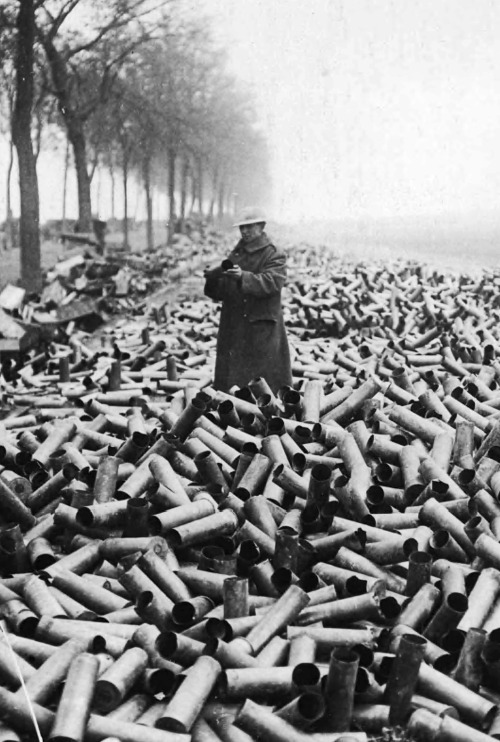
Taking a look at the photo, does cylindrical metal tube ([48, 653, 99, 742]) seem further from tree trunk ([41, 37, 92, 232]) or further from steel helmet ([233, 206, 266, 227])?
tree trunk ([41, 37, 92, 232])

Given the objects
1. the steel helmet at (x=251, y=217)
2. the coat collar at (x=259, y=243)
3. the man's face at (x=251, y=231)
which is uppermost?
the steel helmet at (x=251, y=217)

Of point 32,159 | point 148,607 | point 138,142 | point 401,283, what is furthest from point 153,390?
point 138,142

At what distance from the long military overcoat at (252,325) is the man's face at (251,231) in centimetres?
5

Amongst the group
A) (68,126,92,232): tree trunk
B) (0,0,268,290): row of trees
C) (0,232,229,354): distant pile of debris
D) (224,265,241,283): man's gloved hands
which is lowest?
(0,232,229,354): distant pile of debris

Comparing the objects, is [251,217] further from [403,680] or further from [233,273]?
[403,680]

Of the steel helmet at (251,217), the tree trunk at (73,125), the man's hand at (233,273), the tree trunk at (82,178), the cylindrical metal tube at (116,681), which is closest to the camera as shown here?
the cylindrical metal tube at (116,681)

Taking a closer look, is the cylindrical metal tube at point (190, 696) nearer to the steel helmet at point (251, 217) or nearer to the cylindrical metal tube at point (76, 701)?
the cylindrical metal tube at point (76, 701)

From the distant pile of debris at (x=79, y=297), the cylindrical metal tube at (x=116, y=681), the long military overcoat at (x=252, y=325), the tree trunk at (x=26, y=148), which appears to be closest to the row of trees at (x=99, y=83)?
the tree trunk at (x=26, y=148)

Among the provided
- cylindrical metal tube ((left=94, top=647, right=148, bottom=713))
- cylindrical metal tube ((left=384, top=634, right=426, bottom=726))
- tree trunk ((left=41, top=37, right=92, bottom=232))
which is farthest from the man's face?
tree trunk ((left=41, top=37, right=92, bottom=232))

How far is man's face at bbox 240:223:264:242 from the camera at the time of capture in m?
8.19

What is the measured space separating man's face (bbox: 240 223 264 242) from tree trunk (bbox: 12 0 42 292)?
1355 cm

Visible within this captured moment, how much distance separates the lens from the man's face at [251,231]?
8.19m

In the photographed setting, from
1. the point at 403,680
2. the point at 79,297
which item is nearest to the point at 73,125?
the point at 79,297

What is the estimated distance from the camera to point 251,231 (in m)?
8.27
